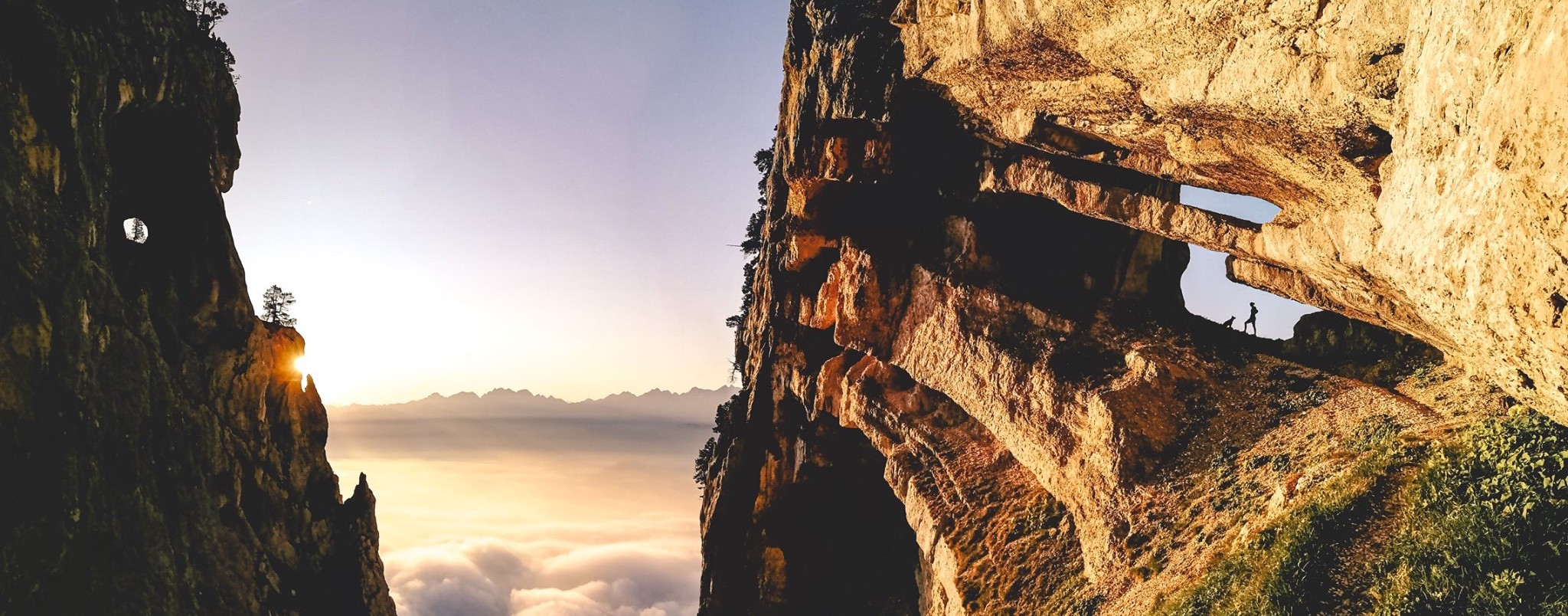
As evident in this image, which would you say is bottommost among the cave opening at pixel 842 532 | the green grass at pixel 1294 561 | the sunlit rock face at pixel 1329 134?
the cave opening at pixel 842 532

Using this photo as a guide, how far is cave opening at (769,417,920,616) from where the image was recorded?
38.7 metres

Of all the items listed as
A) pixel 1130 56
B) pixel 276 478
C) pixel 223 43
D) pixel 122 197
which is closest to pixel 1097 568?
pixel 1130 56

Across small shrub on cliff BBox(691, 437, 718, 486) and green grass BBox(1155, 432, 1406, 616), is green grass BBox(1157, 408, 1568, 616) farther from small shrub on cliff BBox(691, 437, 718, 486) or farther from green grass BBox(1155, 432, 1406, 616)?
small shrub on cliff BBox(691, 437, 718, 486)

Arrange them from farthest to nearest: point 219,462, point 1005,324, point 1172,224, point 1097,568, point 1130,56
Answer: point 219,462 → point 1005,324 → point 1172,224 → point 1097,568 → point 1130,56

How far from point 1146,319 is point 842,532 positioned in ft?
66.9

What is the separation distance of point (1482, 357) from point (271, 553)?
4103 cm

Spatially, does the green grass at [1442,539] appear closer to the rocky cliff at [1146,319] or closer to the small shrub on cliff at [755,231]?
the rocky cliff at [1146,319]

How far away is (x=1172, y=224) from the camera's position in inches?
845

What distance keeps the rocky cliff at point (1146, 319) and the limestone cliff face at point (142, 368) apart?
70.0ft

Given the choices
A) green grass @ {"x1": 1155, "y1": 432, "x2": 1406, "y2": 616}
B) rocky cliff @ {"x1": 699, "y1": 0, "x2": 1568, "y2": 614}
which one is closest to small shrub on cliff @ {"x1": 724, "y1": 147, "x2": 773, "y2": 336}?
rocky cliff @ {"x1": 699, "y1": 0, "x2": 1568, "y2": 614}

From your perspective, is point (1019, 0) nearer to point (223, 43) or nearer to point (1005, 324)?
point (1005, 324)

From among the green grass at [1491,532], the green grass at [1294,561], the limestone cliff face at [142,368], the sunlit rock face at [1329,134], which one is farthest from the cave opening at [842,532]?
the green grass at [1491,532]

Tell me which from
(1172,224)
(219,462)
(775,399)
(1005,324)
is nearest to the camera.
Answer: (1172,224)

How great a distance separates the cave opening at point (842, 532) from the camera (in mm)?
38719
